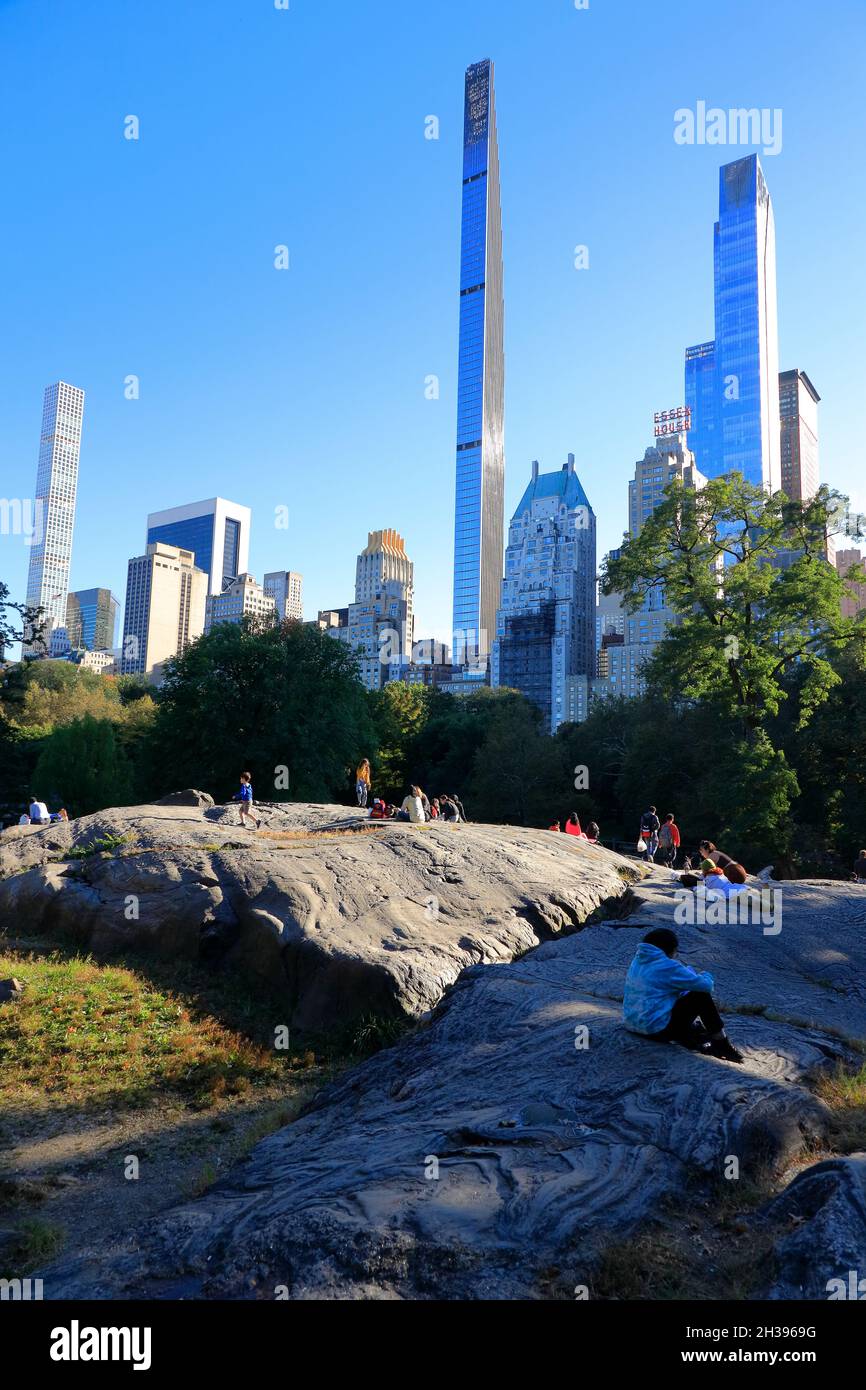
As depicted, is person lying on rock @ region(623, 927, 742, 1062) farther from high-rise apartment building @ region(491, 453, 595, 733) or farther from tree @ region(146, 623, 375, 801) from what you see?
high-rise apartment building @ region(491, 453, 595, 733)

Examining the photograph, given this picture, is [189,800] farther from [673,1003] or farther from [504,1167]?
[504,1167]

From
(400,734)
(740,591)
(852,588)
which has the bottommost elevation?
(400,734)

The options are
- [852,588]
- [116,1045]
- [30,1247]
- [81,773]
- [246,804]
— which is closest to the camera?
[30,1247]

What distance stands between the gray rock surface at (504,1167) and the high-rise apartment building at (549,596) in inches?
5417

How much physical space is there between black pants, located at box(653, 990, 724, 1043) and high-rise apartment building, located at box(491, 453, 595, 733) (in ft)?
454

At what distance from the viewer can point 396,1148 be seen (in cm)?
651

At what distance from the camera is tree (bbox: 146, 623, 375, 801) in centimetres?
3934

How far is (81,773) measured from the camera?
157 ft

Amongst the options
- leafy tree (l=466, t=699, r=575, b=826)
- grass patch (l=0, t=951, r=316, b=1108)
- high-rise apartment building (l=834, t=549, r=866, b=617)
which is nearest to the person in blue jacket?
grass patch (l=0, t=951, r=316, b=1108)

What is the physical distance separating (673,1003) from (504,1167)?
2456 mm

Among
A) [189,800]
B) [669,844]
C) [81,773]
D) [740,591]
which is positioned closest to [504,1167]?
[189,800]

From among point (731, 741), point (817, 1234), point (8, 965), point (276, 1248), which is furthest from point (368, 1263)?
point (731, 741)
